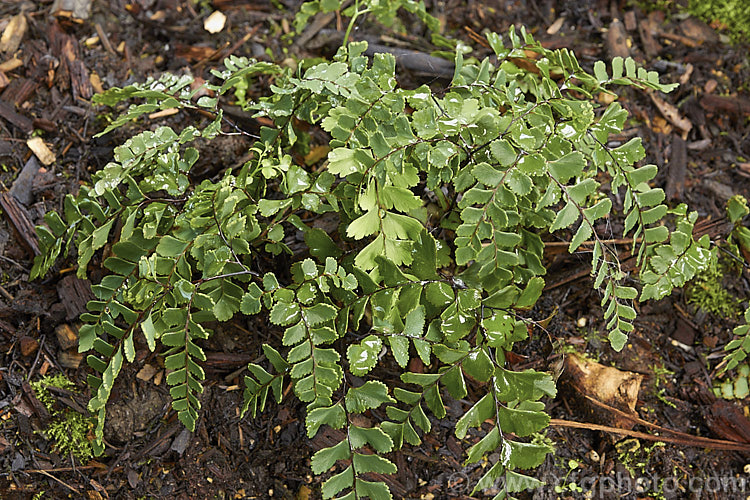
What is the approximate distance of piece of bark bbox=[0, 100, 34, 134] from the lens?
2.52 metres

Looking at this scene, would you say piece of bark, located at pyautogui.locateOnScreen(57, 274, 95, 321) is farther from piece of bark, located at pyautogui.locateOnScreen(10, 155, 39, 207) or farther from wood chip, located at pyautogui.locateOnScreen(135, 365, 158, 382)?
piece of bark, located at pyautogui.locateOnScreen(10, 155, 39, 207)

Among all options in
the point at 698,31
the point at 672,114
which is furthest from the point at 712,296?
the point at 698,31

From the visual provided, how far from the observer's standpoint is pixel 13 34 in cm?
272

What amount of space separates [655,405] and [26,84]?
291cm

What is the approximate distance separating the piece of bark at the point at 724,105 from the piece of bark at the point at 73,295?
2.82 meters

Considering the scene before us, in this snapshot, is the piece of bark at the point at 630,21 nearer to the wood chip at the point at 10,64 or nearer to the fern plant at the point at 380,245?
the fern plant at the point at 380,245

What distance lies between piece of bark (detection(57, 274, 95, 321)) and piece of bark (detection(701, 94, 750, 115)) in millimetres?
2819

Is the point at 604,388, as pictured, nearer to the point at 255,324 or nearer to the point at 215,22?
the point at 255,324

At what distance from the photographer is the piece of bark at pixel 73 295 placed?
221cm

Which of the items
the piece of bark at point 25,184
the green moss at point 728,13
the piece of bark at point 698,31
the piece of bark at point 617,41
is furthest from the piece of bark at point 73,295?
the green moss at point 728,13

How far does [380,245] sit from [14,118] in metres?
1.82

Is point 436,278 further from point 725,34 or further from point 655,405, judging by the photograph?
point 725,34

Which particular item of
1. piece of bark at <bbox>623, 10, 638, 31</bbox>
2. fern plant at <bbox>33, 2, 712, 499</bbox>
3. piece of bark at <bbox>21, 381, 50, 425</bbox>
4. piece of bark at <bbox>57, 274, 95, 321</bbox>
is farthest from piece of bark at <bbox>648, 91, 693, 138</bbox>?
piece of bark at <bbox>21, 381, 50, 425</bbox>

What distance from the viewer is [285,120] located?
1979 mm
